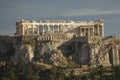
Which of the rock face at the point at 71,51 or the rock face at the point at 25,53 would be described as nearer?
the rock face at the point at 71,51

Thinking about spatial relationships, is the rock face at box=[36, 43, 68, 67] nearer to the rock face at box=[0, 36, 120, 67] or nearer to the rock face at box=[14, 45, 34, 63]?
the rock face at box=[0, 36, 120, 67]

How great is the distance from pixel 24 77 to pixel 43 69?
4478 millimetres

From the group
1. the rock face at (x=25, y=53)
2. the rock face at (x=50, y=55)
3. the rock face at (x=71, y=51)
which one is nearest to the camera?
the rock face at (x=50, y=55)

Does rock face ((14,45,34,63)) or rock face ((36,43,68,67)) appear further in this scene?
rock face ((14,45,34,63))

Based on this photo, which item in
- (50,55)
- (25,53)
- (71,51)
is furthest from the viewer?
(71,51)

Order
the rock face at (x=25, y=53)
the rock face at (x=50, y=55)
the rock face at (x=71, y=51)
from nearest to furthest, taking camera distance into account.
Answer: the rock face at (x=50, y=55), the rock face at (x=71, y=51), the rock face at (x=25, y=53)

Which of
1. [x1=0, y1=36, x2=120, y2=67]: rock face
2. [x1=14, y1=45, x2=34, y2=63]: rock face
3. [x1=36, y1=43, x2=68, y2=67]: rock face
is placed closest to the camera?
[x1=36, y1=43, x2=68, y2=67]: rock face

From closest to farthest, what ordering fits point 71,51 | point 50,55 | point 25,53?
point 50,55
point 25,53
point 71,51

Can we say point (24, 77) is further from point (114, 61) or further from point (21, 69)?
point (114, 61)

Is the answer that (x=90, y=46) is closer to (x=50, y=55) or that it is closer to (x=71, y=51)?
(x=71, y=51)

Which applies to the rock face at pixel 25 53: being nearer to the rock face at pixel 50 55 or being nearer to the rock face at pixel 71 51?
the rock face at pixel 71 51

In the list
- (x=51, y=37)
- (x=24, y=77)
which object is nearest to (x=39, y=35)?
(x=51, y=37)

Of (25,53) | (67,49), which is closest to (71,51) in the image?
(67,49)

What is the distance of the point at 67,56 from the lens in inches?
7717
